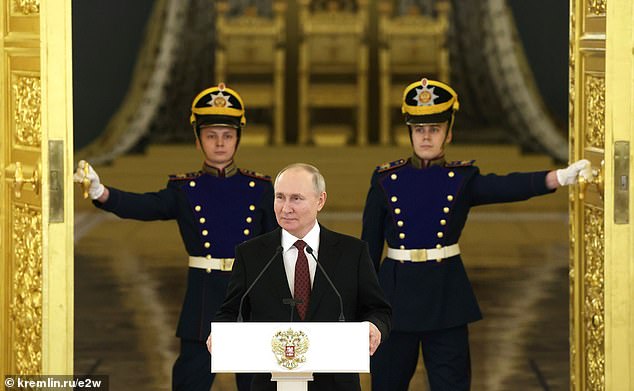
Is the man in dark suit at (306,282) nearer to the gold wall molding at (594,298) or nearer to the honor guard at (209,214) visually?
the gold wall molding at (594,298)

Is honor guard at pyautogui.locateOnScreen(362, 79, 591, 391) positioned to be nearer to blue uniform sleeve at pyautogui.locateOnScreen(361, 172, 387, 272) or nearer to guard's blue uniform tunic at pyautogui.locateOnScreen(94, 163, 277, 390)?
blue uniform sleeve at pyautogui.locateOnScreen(361, 172, 387, 272)

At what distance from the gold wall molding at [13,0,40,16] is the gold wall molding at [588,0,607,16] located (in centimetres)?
225

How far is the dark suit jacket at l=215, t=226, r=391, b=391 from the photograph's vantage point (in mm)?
5066

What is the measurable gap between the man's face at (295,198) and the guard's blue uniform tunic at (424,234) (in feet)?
5.72

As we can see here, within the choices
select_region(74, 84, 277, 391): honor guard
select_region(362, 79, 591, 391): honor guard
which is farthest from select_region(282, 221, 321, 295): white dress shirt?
select_region(74, 84, 277, 391): honor guard

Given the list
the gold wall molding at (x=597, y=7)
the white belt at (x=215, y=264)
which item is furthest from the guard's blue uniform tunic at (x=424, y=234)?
the gold wall molding at (x=597, y=7)

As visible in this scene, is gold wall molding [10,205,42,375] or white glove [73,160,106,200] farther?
gold wall molding [10,205,42,375]

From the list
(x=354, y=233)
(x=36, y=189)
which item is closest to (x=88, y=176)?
(x=36, y=189)

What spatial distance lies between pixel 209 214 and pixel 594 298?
167 centimetres

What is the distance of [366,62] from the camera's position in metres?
18.0

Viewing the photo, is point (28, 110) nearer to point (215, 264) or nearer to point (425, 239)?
point (215, 264)

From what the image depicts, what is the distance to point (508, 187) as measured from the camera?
21.6 feet

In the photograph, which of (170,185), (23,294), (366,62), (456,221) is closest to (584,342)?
(456,221)

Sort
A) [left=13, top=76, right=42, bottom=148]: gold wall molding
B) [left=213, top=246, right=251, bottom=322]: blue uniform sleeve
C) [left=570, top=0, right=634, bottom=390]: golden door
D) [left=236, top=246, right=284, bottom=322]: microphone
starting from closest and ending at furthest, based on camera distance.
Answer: [left=236, top=246, right=284, bottom=322]: microphone < [left=213, top=246, right=251, bottom=322]: blue uniform sleeve < [left=570, top=0, right=634, bottom=390]: golden door < [left=13, top=76, right=42, bottom=148]: gold wall molding
